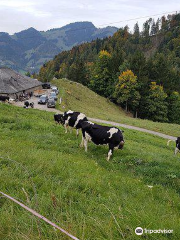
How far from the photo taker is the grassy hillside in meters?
4.42

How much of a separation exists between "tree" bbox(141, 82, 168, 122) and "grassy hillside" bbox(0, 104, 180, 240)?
5549 centimetres

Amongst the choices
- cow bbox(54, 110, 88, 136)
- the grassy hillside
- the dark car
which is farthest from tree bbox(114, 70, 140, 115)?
the grassy hillside

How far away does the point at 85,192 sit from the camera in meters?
7.12

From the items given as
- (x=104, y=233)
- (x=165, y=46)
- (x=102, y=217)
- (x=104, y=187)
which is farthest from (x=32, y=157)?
(x=165, y=46)

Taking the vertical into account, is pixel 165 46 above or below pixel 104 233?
above

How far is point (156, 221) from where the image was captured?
4688mm

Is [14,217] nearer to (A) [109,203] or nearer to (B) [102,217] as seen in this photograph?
(B) [102,217]

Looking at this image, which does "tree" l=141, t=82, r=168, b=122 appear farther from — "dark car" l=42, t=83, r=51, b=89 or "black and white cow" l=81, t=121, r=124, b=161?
"black and white cow" l=81, t=121, r=124, b=161

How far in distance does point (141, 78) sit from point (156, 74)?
8.06 metres

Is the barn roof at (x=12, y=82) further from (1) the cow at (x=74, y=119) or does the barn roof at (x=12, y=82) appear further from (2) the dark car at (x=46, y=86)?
(1) the cow at (x=74, y=119)

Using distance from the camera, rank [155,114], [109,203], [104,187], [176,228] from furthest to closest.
Result: 1. [155,114]
2. [104,187]
3. [109,203]
4. [176,228]

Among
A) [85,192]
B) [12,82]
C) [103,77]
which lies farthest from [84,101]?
[85,192]

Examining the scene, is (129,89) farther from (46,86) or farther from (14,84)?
(14,84)

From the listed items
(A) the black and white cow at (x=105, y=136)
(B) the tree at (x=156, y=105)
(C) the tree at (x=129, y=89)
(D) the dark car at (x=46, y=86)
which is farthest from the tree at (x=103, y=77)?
(A) the black and white cow at (x=105, y=136)
